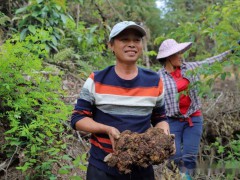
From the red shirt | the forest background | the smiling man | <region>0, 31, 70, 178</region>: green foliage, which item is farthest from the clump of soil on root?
the red shirt

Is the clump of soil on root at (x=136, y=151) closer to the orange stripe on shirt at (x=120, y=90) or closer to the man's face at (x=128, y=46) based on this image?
the orange stripe on shirt at (x=120, y=90)

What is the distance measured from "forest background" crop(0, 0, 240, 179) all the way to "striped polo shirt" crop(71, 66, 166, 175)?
3.47 ft

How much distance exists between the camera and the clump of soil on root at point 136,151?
205 cm

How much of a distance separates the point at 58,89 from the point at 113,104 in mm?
1662

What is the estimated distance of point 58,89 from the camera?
3.78 metres

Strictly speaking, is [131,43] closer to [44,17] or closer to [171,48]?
[171,48]

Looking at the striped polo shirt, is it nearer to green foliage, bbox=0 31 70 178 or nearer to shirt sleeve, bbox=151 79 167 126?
shirt sleeve, bbox=151 79 167 126

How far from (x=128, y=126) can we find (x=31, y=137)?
1425 millimetres

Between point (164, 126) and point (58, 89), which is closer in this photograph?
point (164, 126)

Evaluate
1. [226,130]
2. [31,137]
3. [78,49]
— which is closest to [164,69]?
[31,137]

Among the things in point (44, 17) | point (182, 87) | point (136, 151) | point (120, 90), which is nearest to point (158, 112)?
point (120, 90)

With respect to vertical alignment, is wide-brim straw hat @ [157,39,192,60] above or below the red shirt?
above

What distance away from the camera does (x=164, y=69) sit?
4.35m

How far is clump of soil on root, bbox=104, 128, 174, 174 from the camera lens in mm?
2049
